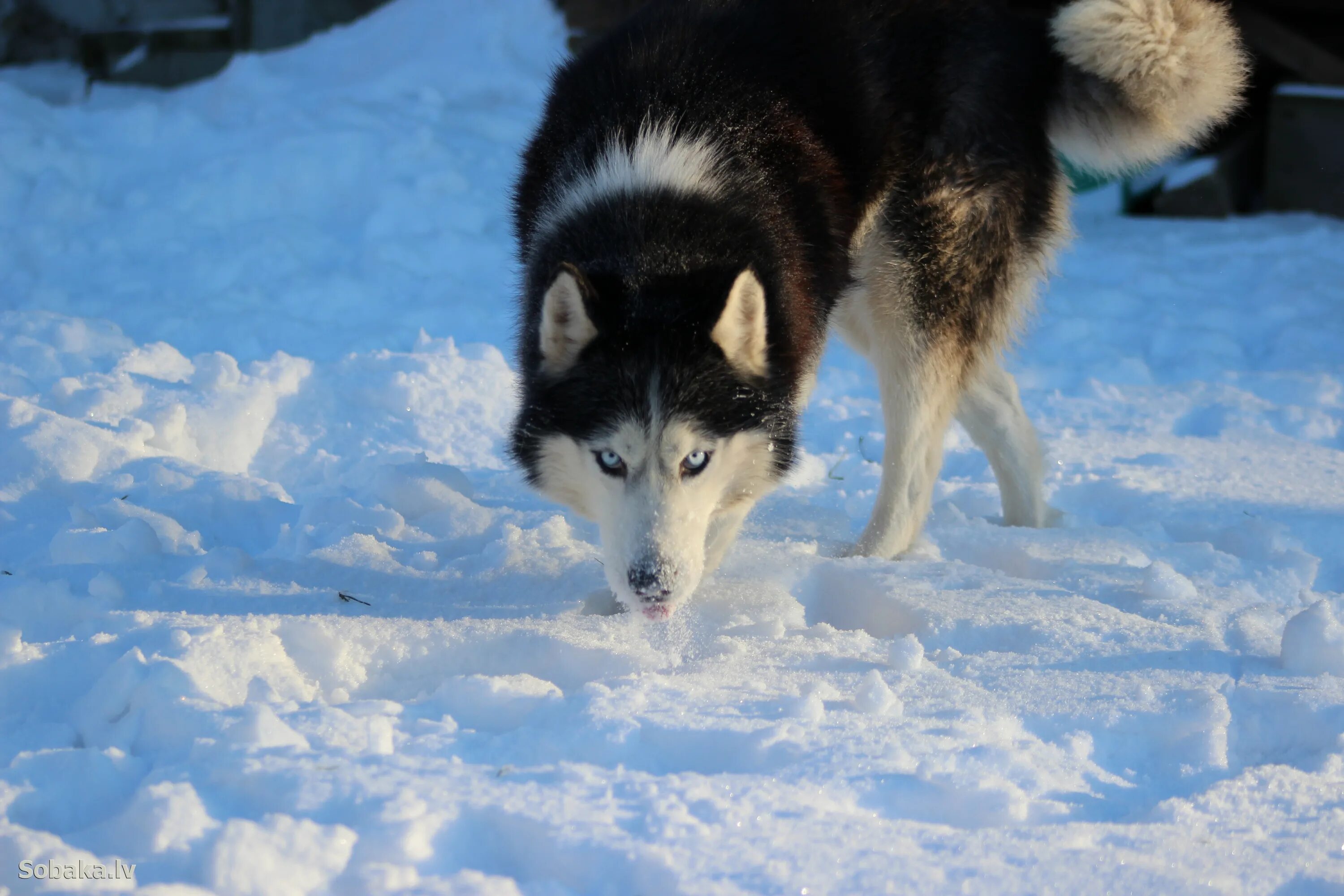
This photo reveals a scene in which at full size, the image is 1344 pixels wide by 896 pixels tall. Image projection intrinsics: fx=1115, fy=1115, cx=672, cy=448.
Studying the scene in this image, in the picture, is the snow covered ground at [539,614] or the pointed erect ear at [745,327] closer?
the snow covered ground at [539,614]

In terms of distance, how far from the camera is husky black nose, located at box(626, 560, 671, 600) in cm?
246

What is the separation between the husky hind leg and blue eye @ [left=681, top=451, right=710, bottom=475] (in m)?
1.38

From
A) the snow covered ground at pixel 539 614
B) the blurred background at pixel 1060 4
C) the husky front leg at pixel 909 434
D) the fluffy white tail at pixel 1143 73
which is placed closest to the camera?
the snow covered ground at pixel 539 614

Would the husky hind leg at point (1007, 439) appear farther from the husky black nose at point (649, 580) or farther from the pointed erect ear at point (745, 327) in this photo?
the husky black nose at point (649, 580)

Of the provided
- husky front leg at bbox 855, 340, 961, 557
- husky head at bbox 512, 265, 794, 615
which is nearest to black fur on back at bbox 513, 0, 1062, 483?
husky head at bbox 512, 265, 794, 615

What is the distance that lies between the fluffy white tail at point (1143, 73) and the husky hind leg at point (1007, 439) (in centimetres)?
82

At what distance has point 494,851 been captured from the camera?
1.84m

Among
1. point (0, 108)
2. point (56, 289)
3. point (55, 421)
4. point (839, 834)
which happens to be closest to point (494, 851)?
point (839, 834)

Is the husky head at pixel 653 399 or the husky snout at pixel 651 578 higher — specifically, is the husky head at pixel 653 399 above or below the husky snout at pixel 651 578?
above

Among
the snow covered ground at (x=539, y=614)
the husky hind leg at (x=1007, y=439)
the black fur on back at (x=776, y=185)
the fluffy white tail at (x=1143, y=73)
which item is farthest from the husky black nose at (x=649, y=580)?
the fluffy white tail at (x=1143, y=73)

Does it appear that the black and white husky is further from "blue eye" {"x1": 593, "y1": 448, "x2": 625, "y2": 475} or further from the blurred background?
the blurred background

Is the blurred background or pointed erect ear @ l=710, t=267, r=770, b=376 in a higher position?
the blurred background

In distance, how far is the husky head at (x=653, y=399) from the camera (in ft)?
8.25

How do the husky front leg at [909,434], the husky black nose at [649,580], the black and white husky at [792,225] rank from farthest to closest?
1. the husky front leg at [909,434]
2. the black and white husky at [792,225]
3. the husky black nose at [649,580]
